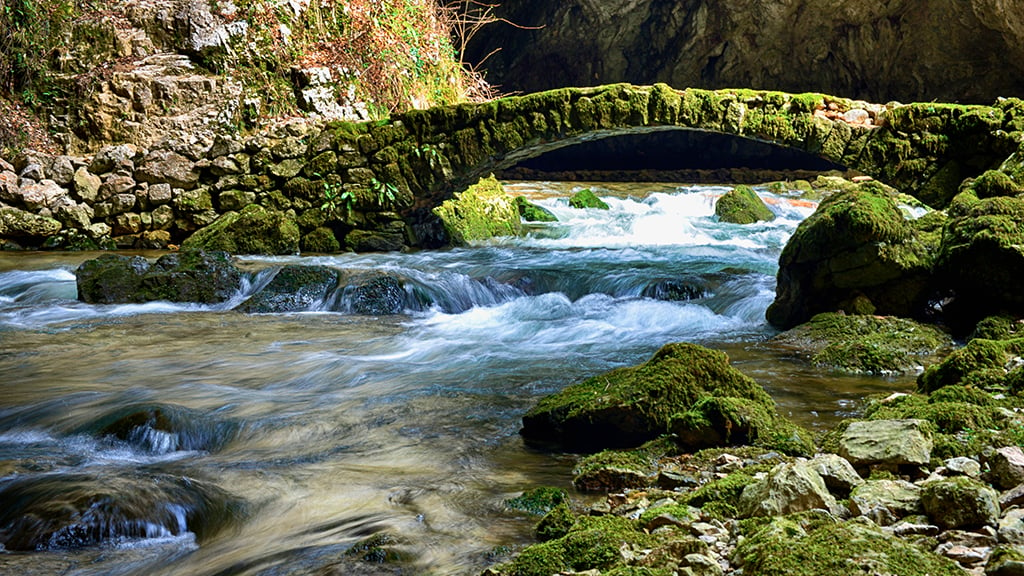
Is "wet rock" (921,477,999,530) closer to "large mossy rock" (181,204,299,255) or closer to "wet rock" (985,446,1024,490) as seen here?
"wet rock" (985,446,1024,490)

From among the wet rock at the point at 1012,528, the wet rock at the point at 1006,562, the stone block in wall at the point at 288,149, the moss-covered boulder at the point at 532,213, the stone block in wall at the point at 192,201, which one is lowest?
the wet rock at the point at 1012,528

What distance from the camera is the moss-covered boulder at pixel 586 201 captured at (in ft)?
56.1

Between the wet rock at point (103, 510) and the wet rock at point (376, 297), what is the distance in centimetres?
514

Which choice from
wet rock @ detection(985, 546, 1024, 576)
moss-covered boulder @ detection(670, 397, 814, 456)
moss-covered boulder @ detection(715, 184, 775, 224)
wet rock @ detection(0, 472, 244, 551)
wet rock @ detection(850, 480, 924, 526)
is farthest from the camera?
moss-covered boulder @ detection(715, 184, 775, 224)

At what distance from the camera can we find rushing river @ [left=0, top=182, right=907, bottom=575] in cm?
293

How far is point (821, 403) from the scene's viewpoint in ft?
15.3

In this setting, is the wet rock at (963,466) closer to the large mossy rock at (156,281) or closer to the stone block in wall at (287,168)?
the large mossy rock at (156,281)

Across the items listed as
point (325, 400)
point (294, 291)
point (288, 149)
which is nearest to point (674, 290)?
point (294, 291)

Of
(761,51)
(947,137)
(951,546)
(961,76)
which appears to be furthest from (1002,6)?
(951,546)

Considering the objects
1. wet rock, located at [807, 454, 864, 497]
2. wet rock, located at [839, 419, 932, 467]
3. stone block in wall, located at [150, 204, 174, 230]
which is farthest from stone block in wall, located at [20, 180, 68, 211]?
wet rock, located at [807, 454, 864, 497]

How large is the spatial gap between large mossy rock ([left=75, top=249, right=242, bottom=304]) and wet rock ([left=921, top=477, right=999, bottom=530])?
7780 millimetres

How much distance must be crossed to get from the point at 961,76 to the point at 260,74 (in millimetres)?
14927

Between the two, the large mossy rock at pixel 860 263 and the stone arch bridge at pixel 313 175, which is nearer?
the large mossy rock at pixel 860 263

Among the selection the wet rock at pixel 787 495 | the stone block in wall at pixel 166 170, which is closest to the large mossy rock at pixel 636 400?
the wet rock at pixel 787 495
